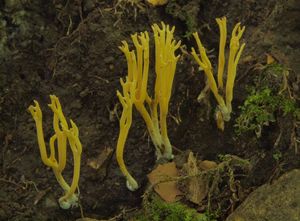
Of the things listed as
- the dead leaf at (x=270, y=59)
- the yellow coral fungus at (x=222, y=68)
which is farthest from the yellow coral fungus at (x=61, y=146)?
the dead leaf at (x=270, y=59)

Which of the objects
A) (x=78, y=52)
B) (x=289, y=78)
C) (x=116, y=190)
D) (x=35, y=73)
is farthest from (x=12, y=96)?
(x=289, y=78)

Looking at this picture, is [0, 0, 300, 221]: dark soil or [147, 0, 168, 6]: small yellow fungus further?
[147, 0, 168, 6]: small yellow fungus

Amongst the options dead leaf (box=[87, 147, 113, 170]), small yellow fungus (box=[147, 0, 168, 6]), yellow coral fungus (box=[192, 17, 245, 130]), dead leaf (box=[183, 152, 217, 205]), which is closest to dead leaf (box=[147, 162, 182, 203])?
dead leaf (box=[183, 152, 217, 205])

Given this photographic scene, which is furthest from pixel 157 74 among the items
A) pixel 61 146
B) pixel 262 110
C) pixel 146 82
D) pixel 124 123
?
pixel 262 110

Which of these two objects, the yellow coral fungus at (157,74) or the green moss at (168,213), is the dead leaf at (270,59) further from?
the green moss at (168,213)

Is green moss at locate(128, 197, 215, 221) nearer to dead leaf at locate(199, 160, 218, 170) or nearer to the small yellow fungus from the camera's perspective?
dead leaf at locate(199, 160, 218, 170)

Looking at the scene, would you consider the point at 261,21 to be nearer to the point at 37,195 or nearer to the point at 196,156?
the point at 196,156
